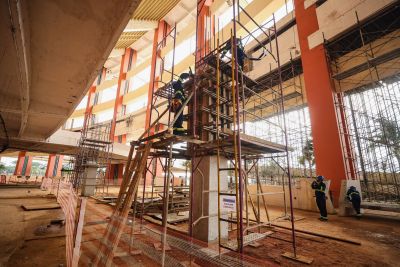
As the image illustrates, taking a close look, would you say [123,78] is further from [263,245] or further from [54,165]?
[263,245]

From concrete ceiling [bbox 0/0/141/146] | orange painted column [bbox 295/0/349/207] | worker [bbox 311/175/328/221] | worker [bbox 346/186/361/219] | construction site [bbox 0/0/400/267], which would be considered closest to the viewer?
concrete ceiling [bbox 0/0/141/146]

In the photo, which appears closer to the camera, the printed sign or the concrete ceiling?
the concrete ceiling

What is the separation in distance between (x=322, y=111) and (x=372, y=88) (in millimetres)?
2932

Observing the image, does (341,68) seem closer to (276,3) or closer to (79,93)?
(276,3)

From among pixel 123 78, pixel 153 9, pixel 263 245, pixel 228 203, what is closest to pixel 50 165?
pixel 123 78

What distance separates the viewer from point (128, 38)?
80.9ft

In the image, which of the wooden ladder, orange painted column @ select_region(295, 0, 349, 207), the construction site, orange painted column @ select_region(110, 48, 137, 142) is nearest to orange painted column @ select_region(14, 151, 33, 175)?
orange painted column @ select_region(110, 48, 137, 142)

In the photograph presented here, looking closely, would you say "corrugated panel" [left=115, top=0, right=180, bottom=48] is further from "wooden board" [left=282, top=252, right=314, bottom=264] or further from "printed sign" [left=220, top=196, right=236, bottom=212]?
"wooden board" [left=282, top=252, right=314, bottom=264]

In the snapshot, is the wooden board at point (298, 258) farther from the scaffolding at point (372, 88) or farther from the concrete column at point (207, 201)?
the scaffolding at point (372, 88)

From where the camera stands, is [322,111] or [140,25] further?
[140,25]

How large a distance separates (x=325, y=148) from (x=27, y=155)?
34.2m

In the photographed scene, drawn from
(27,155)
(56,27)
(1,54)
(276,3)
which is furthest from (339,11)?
(27,155)

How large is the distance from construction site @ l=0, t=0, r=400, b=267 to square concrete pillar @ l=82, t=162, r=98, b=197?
63mm

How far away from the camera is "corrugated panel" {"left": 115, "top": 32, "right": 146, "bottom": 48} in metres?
23.6
